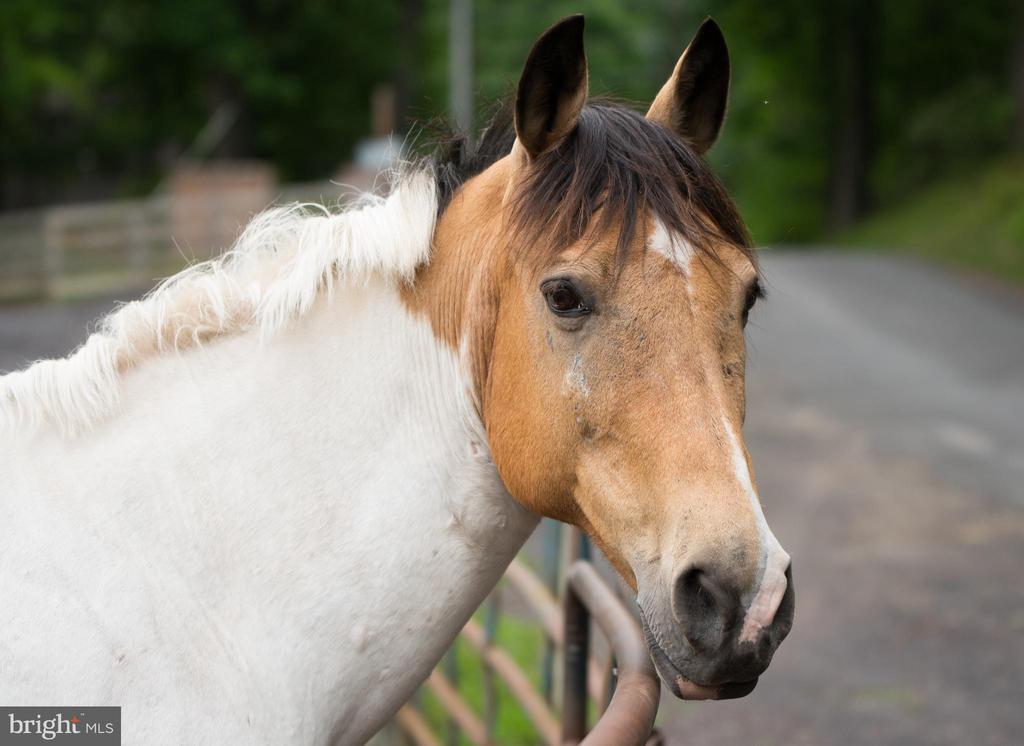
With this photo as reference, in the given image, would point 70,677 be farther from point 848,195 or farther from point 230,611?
point 848,195

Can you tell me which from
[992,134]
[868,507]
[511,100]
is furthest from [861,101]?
[511,100]

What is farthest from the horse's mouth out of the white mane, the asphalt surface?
the asphalt surface

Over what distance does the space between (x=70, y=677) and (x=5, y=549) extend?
12.9 inches

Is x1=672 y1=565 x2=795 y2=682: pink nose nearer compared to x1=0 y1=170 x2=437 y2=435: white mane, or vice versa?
x1=672 y1=565 x2=795 y2=682: pink nose

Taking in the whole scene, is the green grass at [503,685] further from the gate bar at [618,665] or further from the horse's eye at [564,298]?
the horse's eye at [564,298]

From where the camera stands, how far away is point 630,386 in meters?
2.11

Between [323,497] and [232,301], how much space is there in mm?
557

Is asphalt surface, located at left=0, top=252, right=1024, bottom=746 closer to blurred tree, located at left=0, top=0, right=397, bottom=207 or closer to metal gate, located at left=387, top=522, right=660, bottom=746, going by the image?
metal gate, located at left=387, top=522, right=660, bottom=746

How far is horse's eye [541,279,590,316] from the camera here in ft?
7.16

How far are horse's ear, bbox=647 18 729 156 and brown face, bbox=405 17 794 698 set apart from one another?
24mm

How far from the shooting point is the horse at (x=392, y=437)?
6.89 feet

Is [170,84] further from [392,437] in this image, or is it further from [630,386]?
[630,386]

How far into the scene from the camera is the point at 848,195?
93.0 ft

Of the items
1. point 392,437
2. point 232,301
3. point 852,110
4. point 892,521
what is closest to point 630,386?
point 392,437
